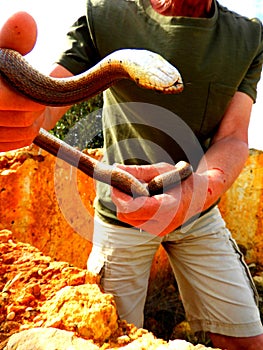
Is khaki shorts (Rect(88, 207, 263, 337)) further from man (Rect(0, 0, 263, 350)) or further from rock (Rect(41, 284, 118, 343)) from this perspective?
rock (Rect(41, 284, 118, 343))

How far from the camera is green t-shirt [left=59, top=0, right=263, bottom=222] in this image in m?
2.67

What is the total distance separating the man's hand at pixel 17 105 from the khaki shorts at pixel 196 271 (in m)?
1.14

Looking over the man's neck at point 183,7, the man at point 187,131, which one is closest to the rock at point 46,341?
the man at point 187,131

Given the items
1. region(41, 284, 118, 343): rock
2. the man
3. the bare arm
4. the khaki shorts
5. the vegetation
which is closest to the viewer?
region(41, 284, 118, 343): rock

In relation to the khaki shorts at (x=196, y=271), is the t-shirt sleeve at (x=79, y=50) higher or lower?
higher

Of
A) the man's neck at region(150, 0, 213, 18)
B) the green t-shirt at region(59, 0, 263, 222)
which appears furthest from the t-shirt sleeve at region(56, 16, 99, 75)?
the man's neck at region(150, 0, 213, 18)

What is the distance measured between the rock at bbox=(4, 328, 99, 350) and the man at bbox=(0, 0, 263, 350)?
1.10m

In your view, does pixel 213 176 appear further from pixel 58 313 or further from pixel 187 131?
pixel 58 313

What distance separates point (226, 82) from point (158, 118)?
458 mm

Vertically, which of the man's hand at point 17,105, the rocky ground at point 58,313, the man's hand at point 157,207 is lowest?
the rocky ground at point 58,313

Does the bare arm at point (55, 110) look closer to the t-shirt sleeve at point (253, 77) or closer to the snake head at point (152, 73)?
the snake head at point (152, 73)

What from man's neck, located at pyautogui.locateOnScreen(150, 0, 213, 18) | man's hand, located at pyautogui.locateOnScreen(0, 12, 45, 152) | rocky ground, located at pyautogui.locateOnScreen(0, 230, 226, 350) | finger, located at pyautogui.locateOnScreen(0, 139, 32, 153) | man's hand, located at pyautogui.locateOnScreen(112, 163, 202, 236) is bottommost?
rocky ground, located at pyautogui.locateOnScreen(0, 230, 226, 350)

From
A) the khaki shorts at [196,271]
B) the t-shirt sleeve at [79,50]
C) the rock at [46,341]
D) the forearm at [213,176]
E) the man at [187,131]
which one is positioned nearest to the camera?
the rock at [46,341]

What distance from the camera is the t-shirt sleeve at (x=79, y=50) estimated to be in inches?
101
